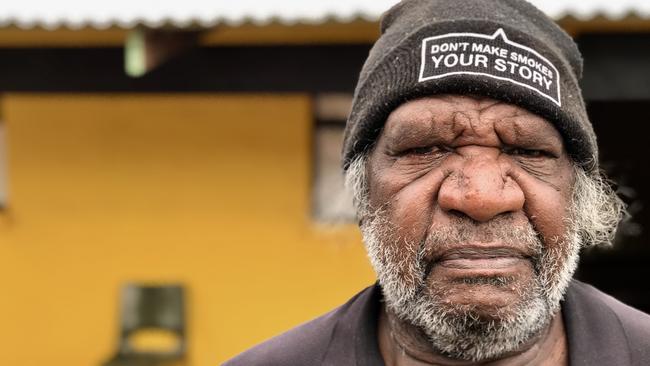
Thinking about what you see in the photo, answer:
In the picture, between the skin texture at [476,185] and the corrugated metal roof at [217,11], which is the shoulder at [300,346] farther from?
the corrugated metal roof at [217,11]

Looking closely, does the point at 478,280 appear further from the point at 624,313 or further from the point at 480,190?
the point at 624,313

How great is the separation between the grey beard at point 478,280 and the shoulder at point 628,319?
11 cm

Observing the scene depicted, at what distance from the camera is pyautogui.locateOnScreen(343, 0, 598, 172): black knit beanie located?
1606mm

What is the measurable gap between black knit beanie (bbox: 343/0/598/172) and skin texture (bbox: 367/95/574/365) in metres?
0.03

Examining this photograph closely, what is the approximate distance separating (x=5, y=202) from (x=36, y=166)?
0.39 m

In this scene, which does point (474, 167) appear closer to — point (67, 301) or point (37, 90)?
point (37, 90)

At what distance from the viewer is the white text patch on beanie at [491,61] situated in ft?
5.27

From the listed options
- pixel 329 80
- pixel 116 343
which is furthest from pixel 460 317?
pixel 116 343

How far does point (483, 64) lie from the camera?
1608mm

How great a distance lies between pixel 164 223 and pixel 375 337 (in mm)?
4135

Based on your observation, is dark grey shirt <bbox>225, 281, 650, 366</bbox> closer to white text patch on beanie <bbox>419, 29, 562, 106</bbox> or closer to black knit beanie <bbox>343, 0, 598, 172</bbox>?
black knit beanie <bbox>343, 0, 598, 172</bbox>

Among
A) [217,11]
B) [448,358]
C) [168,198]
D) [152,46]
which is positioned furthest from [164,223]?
[448,358]

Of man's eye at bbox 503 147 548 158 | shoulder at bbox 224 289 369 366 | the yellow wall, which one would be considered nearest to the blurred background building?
the yellow wall

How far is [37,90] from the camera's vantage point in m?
5.25
